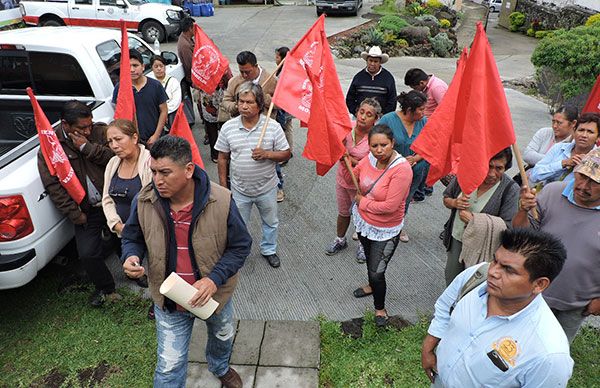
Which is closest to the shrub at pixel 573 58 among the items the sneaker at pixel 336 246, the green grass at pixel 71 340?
the sneaker at pixel 336 246

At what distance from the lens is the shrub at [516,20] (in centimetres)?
2378

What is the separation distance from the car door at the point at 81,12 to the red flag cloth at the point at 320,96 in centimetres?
1400

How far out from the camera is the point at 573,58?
9.06 metres

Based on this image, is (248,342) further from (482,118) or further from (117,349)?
(482,118)

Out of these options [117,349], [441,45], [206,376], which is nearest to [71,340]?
[117,349]

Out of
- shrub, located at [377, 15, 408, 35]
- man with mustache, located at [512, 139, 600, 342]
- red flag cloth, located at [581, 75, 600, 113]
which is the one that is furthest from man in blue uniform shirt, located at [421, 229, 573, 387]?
shrub, located at [377, 15, 408, 35]

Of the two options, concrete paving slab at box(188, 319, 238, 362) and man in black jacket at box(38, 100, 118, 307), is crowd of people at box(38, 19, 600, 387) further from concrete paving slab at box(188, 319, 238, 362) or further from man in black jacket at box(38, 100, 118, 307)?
concrete paving slab at box(188, 319, 238, 362)

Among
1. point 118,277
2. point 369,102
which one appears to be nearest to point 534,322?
point 369,102

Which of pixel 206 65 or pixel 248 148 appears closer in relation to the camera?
pixel 248 148

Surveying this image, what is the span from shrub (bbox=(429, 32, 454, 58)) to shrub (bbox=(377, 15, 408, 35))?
1.49 meters

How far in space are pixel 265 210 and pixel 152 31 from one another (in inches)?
580

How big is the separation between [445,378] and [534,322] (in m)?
0.58

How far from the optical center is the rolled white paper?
2.36 metres

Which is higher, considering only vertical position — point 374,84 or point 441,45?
point 374,84
